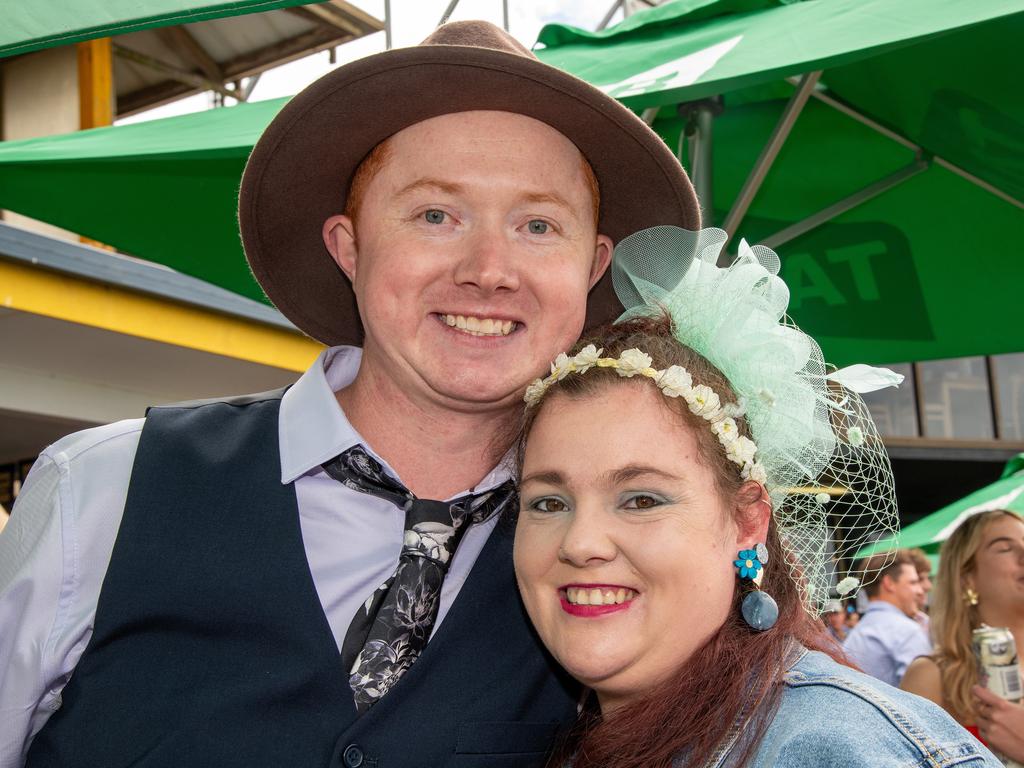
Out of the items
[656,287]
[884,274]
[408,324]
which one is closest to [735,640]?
[656,287]

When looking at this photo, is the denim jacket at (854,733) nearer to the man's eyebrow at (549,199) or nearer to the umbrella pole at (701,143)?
the man's eyebrow at (549,199)

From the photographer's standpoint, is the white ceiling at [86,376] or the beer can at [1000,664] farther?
the white ceiling at [86,376]

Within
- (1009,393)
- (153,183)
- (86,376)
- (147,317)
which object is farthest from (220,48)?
(1009,393)

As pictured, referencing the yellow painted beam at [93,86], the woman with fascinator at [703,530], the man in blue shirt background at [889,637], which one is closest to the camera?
the woman with fascinator at [703,530]

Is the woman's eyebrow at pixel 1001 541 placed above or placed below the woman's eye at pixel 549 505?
below

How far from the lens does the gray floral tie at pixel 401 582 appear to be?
1627 mm

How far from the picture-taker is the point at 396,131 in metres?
1.95

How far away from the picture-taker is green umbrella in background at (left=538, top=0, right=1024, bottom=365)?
8.16ft

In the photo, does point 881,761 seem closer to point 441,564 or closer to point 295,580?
point 441,564

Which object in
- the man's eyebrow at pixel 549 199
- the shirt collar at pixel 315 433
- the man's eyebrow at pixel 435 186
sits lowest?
the shirt collar at pixel 315 433

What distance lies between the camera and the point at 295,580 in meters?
1.64

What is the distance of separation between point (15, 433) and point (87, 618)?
606 cm

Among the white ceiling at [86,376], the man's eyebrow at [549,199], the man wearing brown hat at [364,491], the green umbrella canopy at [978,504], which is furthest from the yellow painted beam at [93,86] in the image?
the man's eyebrow at [549,199]

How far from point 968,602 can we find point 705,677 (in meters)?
2.78
